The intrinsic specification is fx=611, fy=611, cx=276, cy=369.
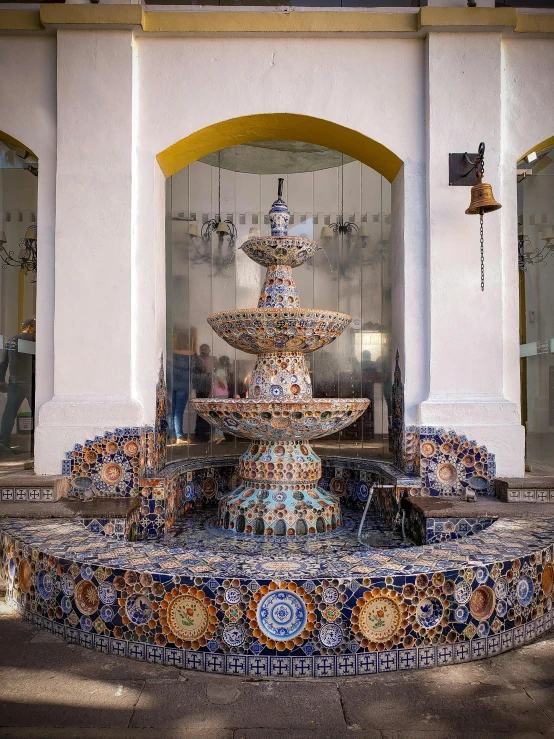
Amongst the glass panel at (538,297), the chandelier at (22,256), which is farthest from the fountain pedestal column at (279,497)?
the chandelier at (22,256)

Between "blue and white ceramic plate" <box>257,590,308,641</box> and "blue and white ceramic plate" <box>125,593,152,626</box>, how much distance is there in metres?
0.50

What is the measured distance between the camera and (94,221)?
15.3 feet

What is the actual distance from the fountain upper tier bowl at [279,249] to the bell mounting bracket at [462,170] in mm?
1160

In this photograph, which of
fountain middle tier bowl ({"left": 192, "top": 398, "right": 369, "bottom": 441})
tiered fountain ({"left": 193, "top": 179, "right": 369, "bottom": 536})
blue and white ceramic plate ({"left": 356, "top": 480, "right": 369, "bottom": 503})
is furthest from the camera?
blue and white ceramic plate ({"left": 356, "top": 480, "right": 369, "bottom": 503})

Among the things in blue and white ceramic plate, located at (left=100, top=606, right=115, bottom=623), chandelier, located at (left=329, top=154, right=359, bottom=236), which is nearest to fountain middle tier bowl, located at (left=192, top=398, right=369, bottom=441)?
blue and white ceramic plate, located at (left=100, top=606, right=115, bottom=623)

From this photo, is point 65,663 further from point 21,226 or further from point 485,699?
point 21,226

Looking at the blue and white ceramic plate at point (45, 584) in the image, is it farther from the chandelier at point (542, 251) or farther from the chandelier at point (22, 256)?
the chandelier at point (542, 251)

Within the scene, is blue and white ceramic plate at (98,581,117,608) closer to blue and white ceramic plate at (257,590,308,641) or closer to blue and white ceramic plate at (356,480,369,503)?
blue and white ceramic plate at (257,590,308,641)

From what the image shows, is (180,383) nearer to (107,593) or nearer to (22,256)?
(22,256)

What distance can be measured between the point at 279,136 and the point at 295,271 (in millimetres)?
2629

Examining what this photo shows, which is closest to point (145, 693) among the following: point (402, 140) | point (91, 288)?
point (91, 288)

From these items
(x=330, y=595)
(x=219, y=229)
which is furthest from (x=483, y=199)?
(x=219, y=229)

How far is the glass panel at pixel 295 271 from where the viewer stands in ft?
24.5

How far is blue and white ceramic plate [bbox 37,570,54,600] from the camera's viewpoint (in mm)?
2949
